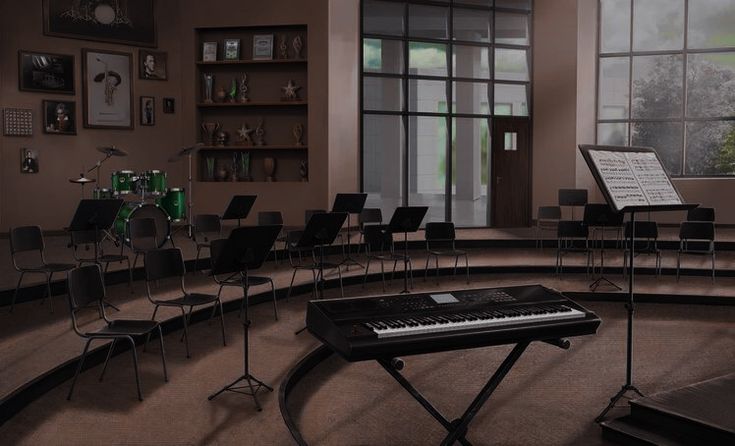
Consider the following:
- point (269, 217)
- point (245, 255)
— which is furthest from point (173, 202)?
point (245, 255)

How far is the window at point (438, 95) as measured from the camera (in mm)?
11305

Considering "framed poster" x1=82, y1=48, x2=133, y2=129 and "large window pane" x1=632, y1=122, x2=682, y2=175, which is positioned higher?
"framed poster" x1=82, y1=48, x2=133, y2=129

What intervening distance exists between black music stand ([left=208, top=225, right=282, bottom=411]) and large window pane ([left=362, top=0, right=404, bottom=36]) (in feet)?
24.4

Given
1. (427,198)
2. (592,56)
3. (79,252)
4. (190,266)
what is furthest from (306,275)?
(592,56)

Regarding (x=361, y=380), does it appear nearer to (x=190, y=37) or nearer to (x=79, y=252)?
(x=79, y=252)

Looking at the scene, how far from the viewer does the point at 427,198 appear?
11734 millimetres

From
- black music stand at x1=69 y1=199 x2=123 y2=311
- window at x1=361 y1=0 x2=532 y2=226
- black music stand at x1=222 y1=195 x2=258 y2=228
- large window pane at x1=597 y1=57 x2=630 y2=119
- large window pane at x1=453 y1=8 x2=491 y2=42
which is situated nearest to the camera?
black music stand at x1=69 y1=199 x2=123 y2=311

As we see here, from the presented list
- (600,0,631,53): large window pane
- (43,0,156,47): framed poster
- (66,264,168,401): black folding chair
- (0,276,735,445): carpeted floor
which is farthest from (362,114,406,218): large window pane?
(66,264,168,401): black folding chair

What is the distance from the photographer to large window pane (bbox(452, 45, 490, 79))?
11.7m

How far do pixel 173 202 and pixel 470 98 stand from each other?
525 centimetres

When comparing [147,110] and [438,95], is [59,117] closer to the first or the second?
[147,110]

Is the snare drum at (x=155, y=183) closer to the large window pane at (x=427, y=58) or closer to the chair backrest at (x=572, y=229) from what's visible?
the large window pane at (x=427, y=58)

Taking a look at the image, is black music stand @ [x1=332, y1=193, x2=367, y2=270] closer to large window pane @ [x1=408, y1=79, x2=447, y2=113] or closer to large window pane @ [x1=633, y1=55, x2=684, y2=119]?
large window pane @ [x1=408, y1=79, x2=447, y2=113]

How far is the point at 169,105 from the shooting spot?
10773 millimetres
